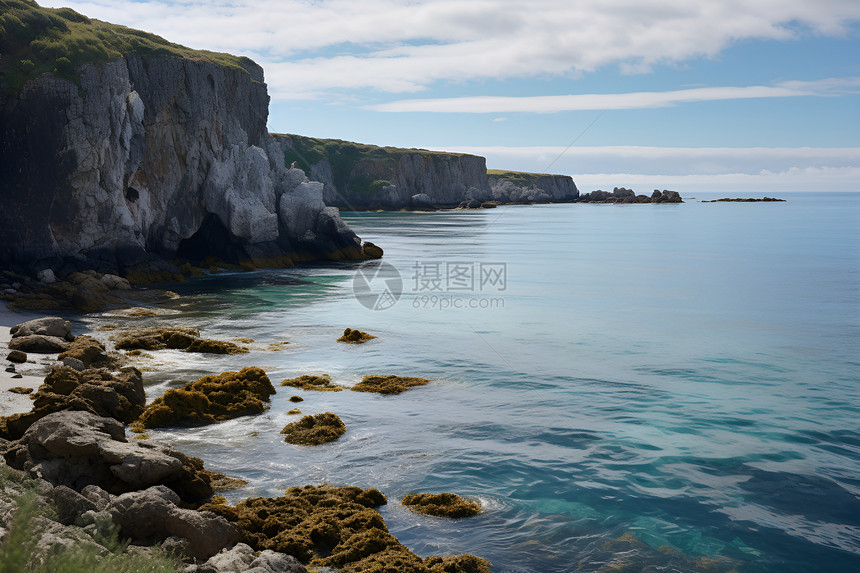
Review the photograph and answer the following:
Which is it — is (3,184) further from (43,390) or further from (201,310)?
(43,390)

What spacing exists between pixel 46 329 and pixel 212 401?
8113mm

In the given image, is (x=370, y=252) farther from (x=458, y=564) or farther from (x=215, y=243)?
(x=458, y=564)

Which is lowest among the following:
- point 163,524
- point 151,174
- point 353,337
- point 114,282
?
point 353,337

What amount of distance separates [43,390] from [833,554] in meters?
14.5

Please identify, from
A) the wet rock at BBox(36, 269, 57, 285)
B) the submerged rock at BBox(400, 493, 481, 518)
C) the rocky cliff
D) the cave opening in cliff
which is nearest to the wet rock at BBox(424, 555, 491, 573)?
the submerged rock at BBox(400, 493, 481, 518)

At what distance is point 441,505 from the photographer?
10352mm

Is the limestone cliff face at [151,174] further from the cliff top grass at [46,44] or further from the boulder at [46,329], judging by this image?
the boulder at [46,329]

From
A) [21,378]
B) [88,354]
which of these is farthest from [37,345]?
[21,378]

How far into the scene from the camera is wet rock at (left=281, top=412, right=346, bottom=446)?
1314 cm

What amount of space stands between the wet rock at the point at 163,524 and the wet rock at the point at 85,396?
12.3 feet

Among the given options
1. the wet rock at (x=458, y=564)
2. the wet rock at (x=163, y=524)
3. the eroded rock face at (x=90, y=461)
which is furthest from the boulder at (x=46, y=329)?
the wet rock at (x=458, y=564)

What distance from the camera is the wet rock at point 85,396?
36.1ft

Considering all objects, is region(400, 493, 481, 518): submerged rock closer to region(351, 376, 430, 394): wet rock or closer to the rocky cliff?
region(351, 376, 430, 394): wet rock
